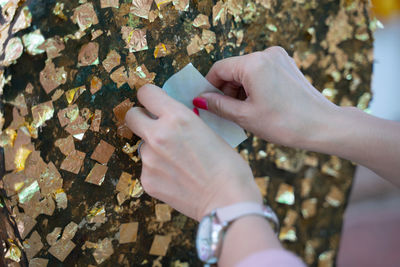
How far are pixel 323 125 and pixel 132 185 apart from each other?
0.25 m

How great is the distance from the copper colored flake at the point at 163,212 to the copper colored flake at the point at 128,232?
3 cm

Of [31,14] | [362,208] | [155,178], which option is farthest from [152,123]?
[362,208]

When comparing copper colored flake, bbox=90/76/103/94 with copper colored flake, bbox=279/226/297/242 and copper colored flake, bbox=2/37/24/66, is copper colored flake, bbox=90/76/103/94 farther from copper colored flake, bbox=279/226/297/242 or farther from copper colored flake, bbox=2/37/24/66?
copper colored flake, bbox=279/226/297/242

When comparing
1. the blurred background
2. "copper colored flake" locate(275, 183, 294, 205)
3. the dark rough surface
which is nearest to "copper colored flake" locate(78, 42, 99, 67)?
the dark rough surface

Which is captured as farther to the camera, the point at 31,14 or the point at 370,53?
the point at 370,53

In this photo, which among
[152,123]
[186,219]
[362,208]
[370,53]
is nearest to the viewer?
[152,123]

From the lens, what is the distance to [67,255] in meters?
0.50

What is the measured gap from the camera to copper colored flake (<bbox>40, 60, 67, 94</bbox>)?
455 mm

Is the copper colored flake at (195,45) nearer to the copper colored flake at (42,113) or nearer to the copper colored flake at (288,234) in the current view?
the copper colored flake at (42,113)

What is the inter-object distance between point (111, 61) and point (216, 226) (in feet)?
0.75

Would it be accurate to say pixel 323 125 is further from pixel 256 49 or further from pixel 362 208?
pixel 362 208

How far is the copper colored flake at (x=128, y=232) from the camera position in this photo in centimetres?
53

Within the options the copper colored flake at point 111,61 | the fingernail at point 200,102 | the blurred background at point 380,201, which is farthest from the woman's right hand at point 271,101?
the blurred background at point 380,201

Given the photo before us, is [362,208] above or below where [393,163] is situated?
below
